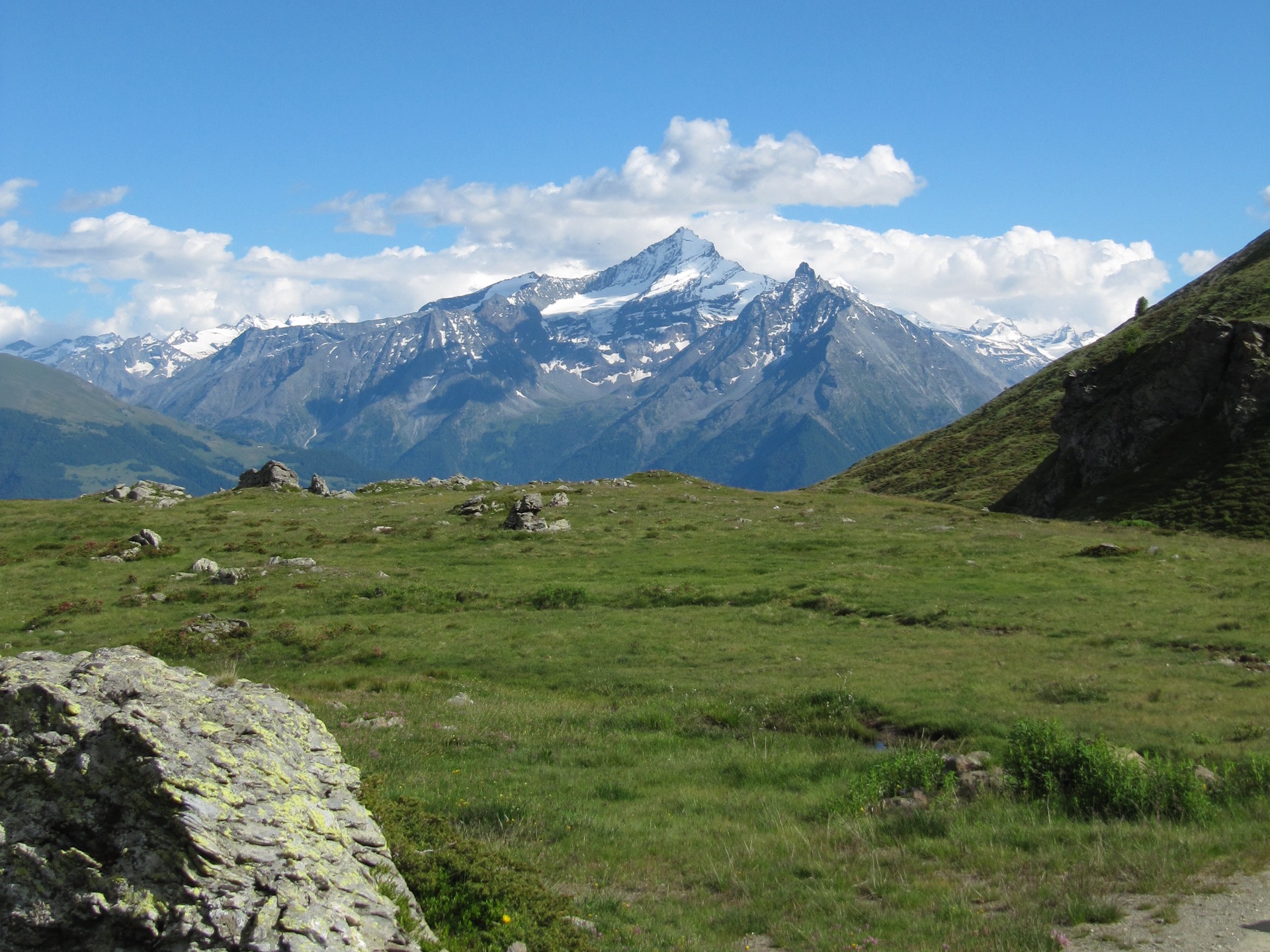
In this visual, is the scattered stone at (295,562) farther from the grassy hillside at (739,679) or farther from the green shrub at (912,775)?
the green shrub at (912,775)

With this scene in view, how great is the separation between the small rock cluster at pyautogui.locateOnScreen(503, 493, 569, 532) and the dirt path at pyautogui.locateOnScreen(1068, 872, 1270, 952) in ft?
163

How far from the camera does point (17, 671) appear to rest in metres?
9.95

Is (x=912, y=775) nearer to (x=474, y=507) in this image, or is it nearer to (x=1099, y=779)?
(x=1099, y=779)

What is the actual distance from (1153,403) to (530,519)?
182 feet

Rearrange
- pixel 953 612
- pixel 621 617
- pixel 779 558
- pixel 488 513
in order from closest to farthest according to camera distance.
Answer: pixel 953 612 < pixel 621 617 < pixel 779 558 < pixel 488 513

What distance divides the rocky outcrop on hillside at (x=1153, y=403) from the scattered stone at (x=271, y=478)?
77.7 m

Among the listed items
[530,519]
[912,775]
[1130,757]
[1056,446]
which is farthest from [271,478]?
[1056,446]

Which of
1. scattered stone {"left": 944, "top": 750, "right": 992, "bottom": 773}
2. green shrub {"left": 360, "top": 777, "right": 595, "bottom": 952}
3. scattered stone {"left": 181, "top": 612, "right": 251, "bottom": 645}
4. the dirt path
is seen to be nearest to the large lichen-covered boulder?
green shrub {"left": 360, "top": 777, "right": 595, "bottom": 952}

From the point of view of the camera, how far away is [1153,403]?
239 feet

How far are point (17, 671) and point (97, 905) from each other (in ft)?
11.5

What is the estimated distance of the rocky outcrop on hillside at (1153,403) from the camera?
66.1 metres

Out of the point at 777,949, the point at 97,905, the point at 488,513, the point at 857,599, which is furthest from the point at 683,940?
the point at 488,513

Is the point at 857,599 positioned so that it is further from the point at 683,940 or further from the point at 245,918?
the point at 245,918

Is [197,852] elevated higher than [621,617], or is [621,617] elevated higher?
[197,852]
